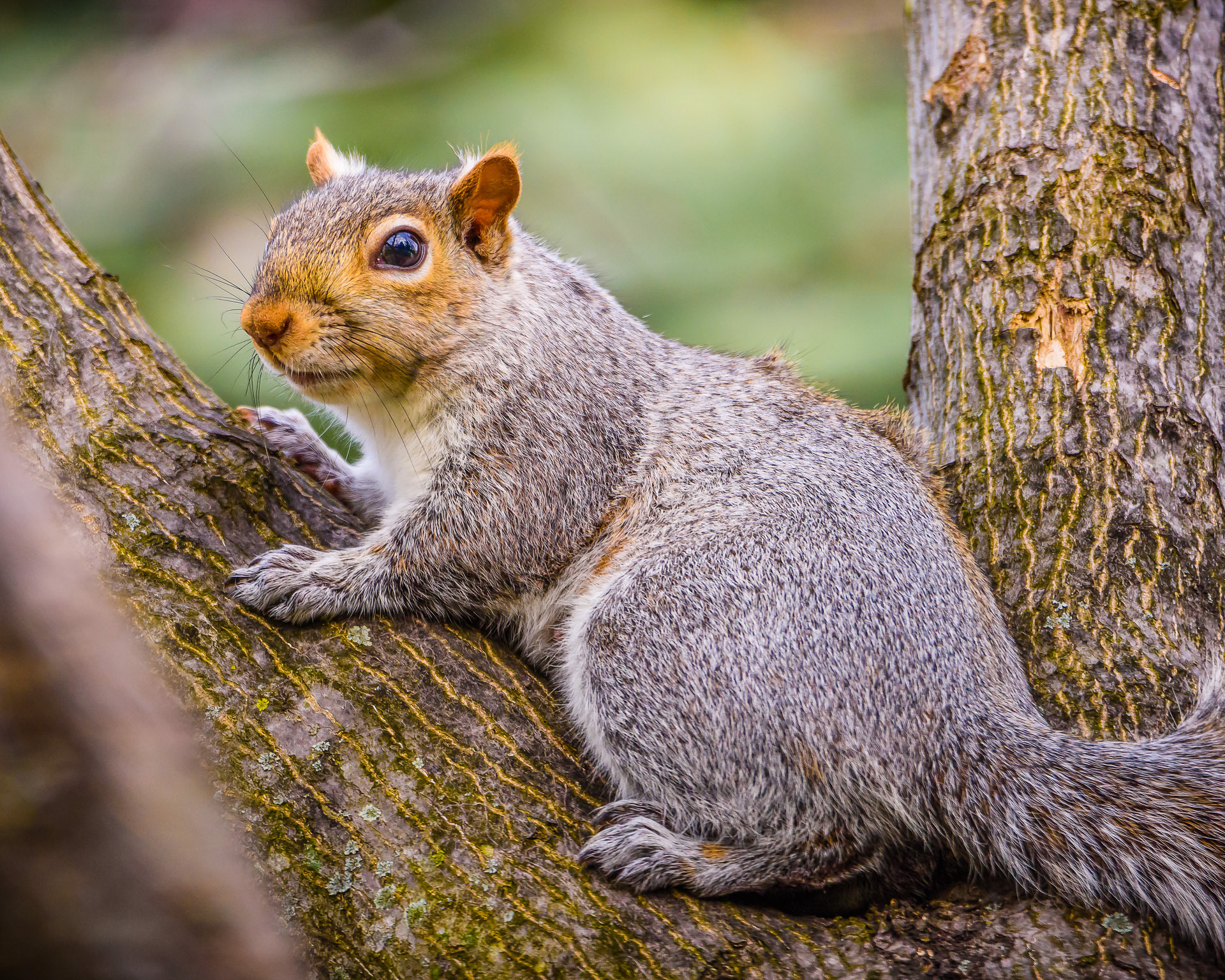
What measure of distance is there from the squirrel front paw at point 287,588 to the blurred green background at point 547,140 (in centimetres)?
508

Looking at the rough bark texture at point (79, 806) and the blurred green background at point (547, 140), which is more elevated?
the blurred green background at point (547, 140)

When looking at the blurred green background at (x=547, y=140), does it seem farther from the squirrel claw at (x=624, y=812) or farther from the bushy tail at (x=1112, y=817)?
the squirrel claw at (x=624, y=812)

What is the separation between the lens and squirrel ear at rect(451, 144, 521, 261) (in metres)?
3.61

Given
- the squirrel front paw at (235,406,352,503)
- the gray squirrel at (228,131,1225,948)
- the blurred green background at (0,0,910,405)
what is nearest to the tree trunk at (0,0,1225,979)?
the gray squirrel at (228,131,1225,948)

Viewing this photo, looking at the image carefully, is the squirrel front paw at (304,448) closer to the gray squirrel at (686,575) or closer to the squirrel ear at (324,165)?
the gray squirrel at (686,575)

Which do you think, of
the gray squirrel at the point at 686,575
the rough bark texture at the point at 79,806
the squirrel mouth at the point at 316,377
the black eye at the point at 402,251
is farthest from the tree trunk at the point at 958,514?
the rough bark texture at the point at 79,806

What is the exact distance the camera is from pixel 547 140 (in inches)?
358

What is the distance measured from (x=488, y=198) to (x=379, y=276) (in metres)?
0.52

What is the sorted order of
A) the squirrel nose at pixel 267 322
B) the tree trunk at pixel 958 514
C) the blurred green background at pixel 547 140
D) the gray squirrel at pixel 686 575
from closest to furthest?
the tree trunk at pixel 958 514 → the gray squirrel at pixel 686 575 → the squirrel nose at pixel 267 322 → the blurred green background at pixel 547 140

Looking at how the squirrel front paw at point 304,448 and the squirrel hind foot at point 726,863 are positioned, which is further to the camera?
the squirrel front paw at point 304,448

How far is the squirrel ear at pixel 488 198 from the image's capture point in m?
3.61

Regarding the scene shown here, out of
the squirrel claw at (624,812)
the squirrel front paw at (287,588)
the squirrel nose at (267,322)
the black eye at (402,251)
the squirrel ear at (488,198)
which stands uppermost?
the squirrel ear at (488,198)

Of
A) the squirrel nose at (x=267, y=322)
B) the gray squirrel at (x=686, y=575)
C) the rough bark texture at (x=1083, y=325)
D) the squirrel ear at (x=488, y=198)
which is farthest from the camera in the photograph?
the squirrel ear at (x=488, y=198)

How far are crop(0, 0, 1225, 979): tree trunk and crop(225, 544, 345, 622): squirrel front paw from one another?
6 centimetres
